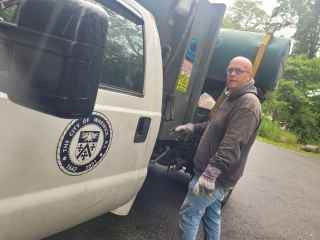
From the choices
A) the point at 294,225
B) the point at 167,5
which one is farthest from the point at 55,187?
the point at 294,225

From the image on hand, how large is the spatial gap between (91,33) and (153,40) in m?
1.19

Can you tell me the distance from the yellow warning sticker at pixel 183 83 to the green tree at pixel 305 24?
86.9 ft

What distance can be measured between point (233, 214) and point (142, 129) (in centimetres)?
259

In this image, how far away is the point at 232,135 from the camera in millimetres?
1860

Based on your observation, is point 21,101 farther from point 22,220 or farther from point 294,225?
point 294,225

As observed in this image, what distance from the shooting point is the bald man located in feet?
6.10

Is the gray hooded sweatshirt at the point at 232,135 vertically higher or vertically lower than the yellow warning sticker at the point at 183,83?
lower

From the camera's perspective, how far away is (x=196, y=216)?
2.09 metres

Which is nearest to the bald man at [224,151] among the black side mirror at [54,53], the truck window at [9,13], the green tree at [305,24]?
the black side mirror at [54,53]

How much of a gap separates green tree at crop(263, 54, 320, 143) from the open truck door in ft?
62.9

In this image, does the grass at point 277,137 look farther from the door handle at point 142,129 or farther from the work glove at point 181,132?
the door handle at point 142,129

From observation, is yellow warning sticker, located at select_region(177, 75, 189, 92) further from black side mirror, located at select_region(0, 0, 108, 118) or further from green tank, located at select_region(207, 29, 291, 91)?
black side mirror, located at select_region(0, 0, 108, 118)

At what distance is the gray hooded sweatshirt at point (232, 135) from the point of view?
1.85 metres

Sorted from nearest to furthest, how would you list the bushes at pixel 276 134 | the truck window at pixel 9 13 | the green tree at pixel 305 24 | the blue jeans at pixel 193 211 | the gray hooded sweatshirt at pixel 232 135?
the truck window at pixel 9 13 < the gray hooded sweatshirt at pixel 232 135 < the blue jeans at pixel 193 211 < the bushes at pixel 276 134 < the green tree at pixel 305 24
